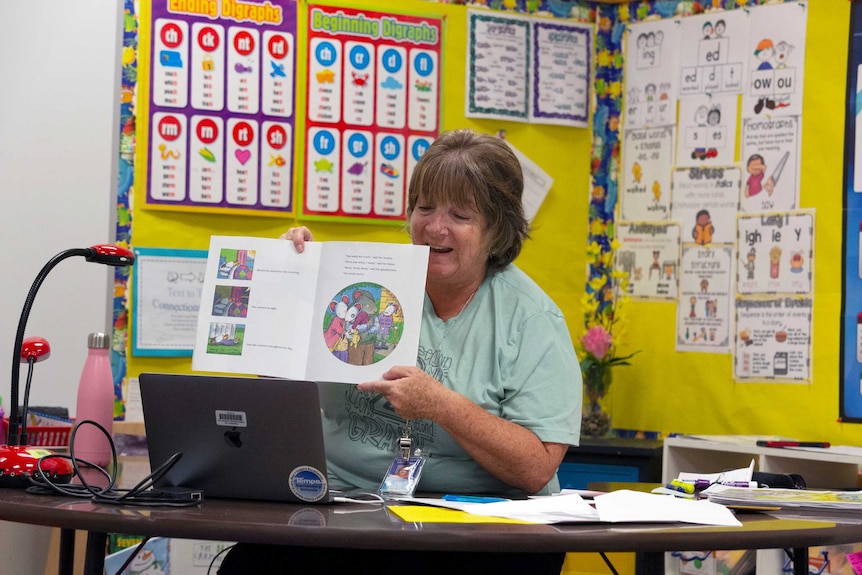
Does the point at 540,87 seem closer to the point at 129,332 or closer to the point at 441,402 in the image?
the point at 129,332

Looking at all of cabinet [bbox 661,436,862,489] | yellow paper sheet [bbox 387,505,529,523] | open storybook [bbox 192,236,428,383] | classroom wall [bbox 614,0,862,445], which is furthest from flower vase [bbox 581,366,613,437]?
yellow paper sheet [bbox 387,505,529,523]

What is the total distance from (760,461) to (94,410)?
1913 millimetres

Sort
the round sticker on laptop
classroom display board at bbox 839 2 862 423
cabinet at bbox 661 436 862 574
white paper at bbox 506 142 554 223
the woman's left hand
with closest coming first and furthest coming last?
the round sticker on laptop < the woman's left hand < cabinet at bbox 661 436 862 574 < classroom display board at bbox 839 2 862 423 < white paper at bbox 506 142 554 223

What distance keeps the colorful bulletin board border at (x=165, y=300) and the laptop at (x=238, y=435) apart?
1.82m

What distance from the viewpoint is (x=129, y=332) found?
11.2 ft

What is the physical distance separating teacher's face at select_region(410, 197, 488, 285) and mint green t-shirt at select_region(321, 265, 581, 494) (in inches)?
3.1

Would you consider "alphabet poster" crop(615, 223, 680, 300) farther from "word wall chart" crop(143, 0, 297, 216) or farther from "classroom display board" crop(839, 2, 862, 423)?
"word wall chart" crop(143, 0, 297, 216)

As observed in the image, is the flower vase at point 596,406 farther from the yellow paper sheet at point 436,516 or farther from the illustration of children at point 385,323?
the yellow paper sheet at point 436,516

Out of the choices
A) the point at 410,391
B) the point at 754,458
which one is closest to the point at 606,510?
the point at 410,391

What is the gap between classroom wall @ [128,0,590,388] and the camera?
138 inches

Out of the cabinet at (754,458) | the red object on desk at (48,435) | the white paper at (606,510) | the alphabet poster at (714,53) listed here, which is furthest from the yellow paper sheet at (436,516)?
the alphabet poster at (714,53)

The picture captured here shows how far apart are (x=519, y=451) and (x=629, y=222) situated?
6.87ft

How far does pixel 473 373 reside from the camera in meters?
2.04

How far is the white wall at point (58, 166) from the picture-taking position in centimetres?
329
